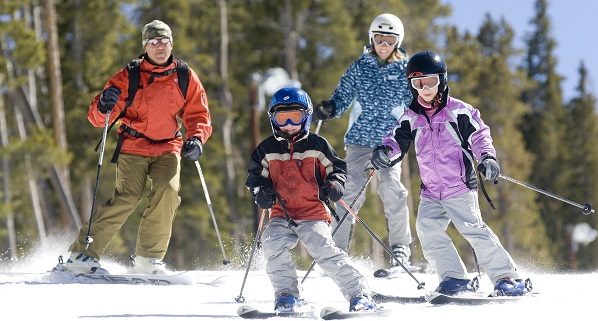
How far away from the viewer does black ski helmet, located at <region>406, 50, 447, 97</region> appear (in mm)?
5590

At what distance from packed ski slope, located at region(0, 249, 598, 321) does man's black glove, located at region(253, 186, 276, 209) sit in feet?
2.24

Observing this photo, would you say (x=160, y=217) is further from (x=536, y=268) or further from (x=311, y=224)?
(x=536, y=268)

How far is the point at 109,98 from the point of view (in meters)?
6.52

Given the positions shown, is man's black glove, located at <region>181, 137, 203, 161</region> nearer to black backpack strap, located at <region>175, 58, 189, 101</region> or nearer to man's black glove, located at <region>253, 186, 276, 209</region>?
black backpack strap, located at <region>175, 58, 189, 101</region>

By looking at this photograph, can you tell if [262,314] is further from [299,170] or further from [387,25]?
[387,25]

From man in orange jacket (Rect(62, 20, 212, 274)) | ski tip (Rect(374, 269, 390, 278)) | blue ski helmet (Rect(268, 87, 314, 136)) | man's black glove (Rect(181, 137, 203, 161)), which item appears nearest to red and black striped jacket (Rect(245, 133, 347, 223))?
blue ski helmet (Rect(268, 87, 314, 136))

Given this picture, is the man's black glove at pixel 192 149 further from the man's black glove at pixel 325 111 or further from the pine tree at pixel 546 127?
the pine tree at pixel 546 127

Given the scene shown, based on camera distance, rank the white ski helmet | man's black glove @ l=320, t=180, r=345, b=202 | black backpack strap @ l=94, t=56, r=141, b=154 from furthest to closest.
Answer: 1. the white ski helmet
2. black backpack strap @ l=94, t=56, r=141, b=154
3. man's black glove @ l=320, t=180, r=345, b=202

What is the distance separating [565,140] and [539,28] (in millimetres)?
9752

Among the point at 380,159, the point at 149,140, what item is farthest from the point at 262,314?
the point at 149,140

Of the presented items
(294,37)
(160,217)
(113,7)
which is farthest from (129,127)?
(294,37)

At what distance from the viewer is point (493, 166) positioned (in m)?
5.25

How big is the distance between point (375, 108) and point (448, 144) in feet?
5.71

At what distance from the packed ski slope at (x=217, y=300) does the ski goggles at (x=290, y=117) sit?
114 centimetres
